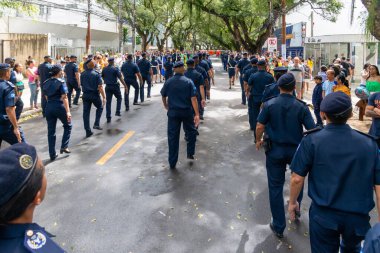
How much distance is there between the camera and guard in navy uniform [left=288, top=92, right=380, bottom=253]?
2984mm

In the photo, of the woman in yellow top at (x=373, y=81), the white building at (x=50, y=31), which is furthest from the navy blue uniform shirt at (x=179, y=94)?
the white building at (x=50, y=31)

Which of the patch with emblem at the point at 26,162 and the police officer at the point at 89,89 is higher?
the police officer at the point at 89,89

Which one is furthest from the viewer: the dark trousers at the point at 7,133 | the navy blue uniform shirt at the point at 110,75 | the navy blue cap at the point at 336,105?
the navy blue uniform shirt at the point at 110,75

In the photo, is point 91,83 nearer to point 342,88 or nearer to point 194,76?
point 194,76

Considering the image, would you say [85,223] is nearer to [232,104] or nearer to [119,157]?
[119,157]

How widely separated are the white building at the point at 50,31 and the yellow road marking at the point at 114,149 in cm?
1248

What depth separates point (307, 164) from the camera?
3.18 m

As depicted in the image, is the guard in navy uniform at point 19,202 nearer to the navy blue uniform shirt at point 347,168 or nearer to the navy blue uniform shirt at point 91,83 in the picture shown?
the navy blue uniform shirt at point 347,168

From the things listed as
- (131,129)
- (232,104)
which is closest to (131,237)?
(131,129)

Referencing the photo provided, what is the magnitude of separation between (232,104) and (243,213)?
1104 cm

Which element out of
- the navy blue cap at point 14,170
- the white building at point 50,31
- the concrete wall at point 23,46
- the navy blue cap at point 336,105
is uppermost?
the white building at point 50,31

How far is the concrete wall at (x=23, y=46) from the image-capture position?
973 inches

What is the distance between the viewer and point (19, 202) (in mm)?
1717

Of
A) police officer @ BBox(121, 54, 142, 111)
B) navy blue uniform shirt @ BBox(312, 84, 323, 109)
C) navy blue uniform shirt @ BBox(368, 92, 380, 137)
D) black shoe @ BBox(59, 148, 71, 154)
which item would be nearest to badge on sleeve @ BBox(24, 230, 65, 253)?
navy blue uniform shirt @ BBox(368, 92, 380, 137)
